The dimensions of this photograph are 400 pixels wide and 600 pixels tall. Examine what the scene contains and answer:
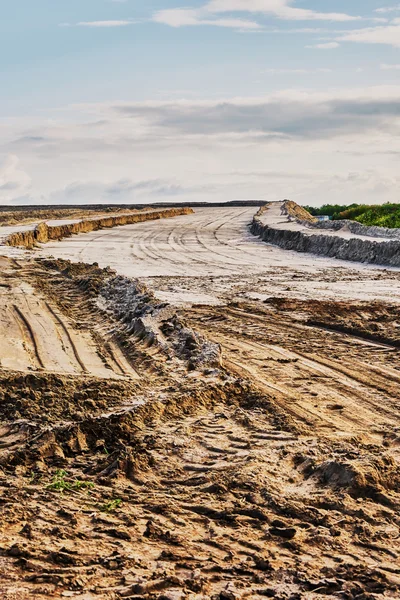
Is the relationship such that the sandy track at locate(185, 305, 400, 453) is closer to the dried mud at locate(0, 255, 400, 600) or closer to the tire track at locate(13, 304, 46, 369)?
the dried mud at locate(0, 255, 400, 600)

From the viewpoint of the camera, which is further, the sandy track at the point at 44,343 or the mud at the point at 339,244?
the mud at the point at 339,244

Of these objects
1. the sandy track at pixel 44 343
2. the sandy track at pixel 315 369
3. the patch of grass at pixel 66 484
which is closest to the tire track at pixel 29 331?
the sandy track at pixel 44 343

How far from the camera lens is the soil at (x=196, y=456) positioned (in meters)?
4.70

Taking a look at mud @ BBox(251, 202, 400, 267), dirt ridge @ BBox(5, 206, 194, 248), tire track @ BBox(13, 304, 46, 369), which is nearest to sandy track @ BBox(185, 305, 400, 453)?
tire track @ BBox(13, 304, 46, 369)

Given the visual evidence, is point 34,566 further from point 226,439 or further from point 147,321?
point 147,321

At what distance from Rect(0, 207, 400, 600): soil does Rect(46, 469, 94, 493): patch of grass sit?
0.07ft

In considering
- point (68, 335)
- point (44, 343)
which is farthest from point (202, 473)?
point (68, 335)

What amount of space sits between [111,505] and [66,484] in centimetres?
57

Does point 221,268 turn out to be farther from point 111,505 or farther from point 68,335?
point 111,505

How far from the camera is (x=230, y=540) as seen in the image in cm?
520

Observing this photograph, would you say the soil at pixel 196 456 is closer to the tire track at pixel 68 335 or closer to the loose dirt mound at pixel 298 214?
the tire track at pixel 68 335

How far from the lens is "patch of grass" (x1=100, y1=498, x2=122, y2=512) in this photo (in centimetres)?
562

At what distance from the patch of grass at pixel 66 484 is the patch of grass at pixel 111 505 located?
37 centimetres

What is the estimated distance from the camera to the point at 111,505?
5.68 m
